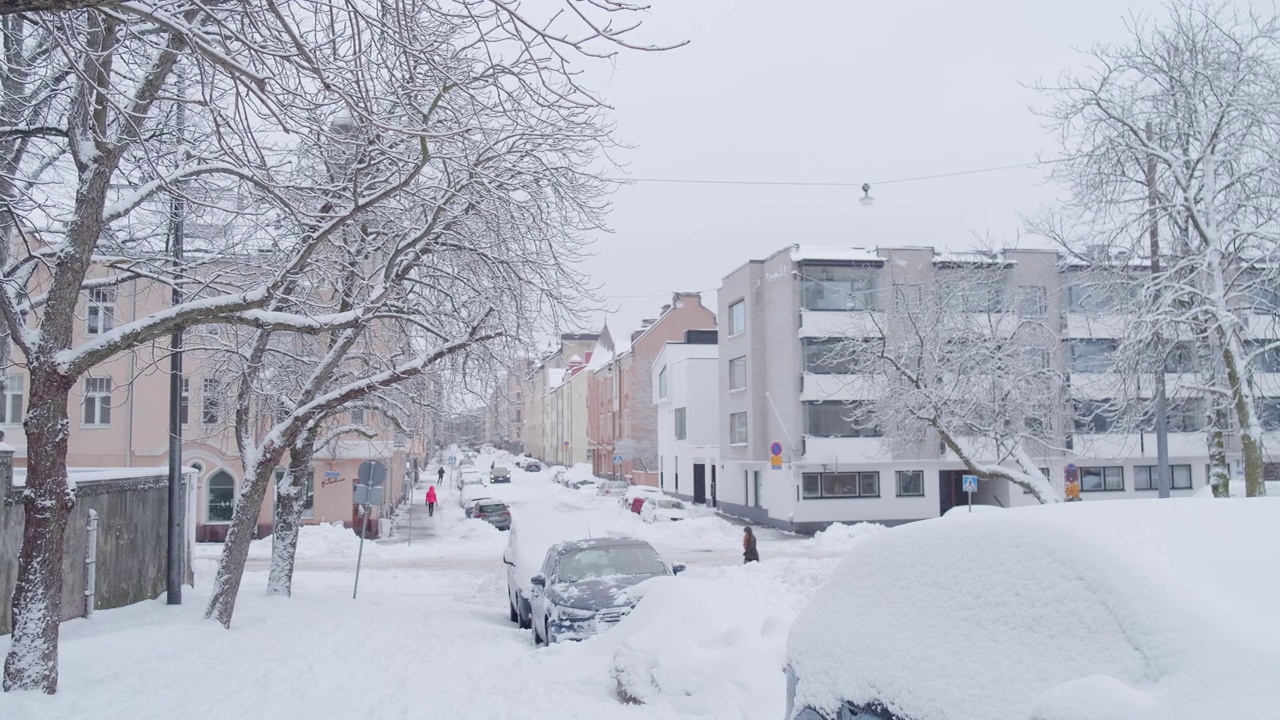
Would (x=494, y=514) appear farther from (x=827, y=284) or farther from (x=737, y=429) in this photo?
(x=827, y=284)

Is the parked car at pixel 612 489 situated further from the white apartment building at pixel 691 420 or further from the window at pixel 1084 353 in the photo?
the window at pixel 1084 353

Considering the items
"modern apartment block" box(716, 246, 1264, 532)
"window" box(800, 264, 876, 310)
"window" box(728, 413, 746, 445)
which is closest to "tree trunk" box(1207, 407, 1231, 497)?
"modern apartment block" box(716, 246, 1264, 532)

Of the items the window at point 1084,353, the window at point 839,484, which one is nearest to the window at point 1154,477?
the window at point 1084,353

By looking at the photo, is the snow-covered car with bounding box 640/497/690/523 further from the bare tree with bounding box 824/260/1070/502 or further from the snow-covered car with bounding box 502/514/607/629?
the snow-covered car with bounding box 502/514/607/629

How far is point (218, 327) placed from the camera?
54.0ft

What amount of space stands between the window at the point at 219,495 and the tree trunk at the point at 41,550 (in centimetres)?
2846

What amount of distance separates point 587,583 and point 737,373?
30069 mm

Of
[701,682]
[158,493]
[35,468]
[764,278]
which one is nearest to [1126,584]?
[701,682]

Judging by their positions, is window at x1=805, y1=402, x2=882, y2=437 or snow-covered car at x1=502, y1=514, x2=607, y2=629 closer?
snow-covered car at x1=502, y1=514, x2=607, y2=629

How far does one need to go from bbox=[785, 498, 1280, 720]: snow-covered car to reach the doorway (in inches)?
1847

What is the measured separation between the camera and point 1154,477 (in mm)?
40562

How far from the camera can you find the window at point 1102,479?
129ft

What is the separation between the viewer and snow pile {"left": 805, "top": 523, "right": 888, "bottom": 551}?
32625 millimetres

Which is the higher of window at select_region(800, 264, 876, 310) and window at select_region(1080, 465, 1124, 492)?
window at select_region(800, 264, 876, 310)
